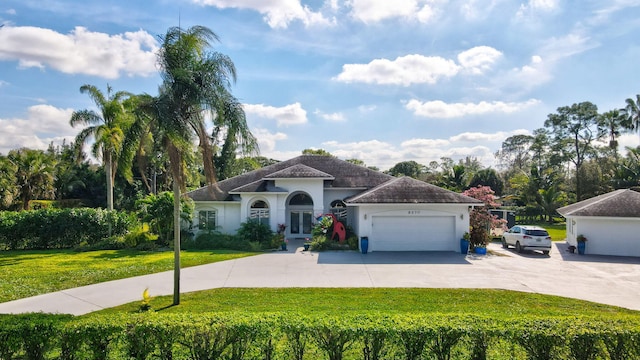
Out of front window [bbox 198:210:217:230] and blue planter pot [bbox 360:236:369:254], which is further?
front window [bbox 198:210:217:230]

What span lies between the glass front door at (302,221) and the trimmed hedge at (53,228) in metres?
11.5

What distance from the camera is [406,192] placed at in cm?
2003

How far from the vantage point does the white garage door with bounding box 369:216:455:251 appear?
1966cm

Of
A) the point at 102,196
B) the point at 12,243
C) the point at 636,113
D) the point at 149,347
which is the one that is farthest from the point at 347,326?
the point at 636,113

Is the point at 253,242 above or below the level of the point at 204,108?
below

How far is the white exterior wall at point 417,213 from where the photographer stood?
19500 mm

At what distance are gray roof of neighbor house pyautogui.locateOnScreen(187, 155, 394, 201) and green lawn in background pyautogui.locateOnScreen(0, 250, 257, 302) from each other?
5821 millimetres

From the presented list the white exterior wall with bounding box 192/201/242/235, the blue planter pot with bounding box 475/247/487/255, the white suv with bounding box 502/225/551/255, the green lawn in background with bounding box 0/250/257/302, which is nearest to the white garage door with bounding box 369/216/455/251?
the blue planter pot with bounding box 475/247/487/255

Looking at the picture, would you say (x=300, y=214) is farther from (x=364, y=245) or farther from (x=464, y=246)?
(x=464, y=246)

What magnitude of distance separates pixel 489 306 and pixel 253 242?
550 inches

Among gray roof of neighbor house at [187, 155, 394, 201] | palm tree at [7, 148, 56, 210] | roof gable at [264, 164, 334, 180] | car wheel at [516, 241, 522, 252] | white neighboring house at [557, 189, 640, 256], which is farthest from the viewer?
palm tree at [7, 148, 56, 210]

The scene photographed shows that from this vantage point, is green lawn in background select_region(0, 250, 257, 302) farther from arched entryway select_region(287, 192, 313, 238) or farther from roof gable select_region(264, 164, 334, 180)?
arched entryway select_region(287, 192, 313, 238)

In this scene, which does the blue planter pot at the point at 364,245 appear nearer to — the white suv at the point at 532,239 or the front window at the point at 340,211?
the front window at the point at 340,211

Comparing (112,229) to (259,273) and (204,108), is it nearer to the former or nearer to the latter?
(259,273)
